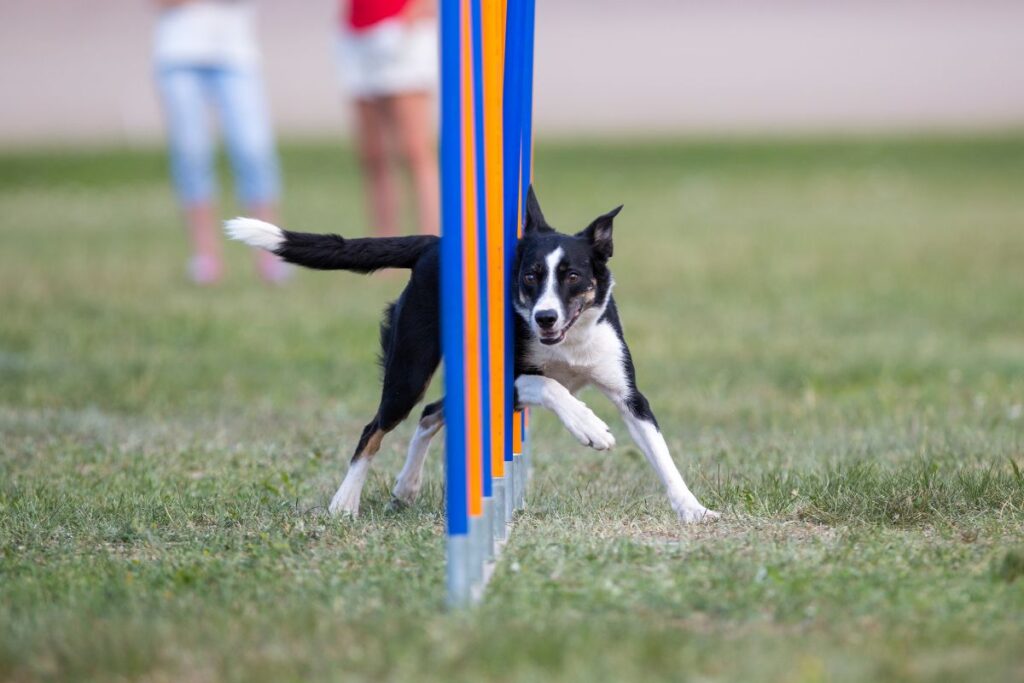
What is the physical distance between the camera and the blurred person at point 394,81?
1174cm

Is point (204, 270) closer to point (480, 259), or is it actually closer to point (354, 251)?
A: point (354, 251)

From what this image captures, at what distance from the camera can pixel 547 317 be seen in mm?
5188

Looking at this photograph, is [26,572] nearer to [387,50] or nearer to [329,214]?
[387,50]

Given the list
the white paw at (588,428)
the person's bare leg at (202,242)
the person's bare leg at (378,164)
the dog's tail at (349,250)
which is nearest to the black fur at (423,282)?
the dog's tail at (349,250)

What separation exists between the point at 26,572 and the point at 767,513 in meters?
2.44

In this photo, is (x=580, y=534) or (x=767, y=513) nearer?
(x=580, y=534)

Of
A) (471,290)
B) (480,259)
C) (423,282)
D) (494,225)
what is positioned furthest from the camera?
(423,282)

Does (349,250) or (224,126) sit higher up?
(224,126)

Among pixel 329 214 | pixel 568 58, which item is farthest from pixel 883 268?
pixel 568 58

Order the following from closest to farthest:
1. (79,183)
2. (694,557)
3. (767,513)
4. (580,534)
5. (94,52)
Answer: (694,557), (580,534), (767,513), (79,183), (94,52)

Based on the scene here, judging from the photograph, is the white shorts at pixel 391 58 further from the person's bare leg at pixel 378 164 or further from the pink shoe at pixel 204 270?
the pink shoe at pixel 204 270

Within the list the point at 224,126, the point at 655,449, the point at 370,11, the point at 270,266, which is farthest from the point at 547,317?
the point at 270,266

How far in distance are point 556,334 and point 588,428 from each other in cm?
35

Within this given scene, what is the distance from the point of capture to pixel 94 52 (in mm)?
47594
